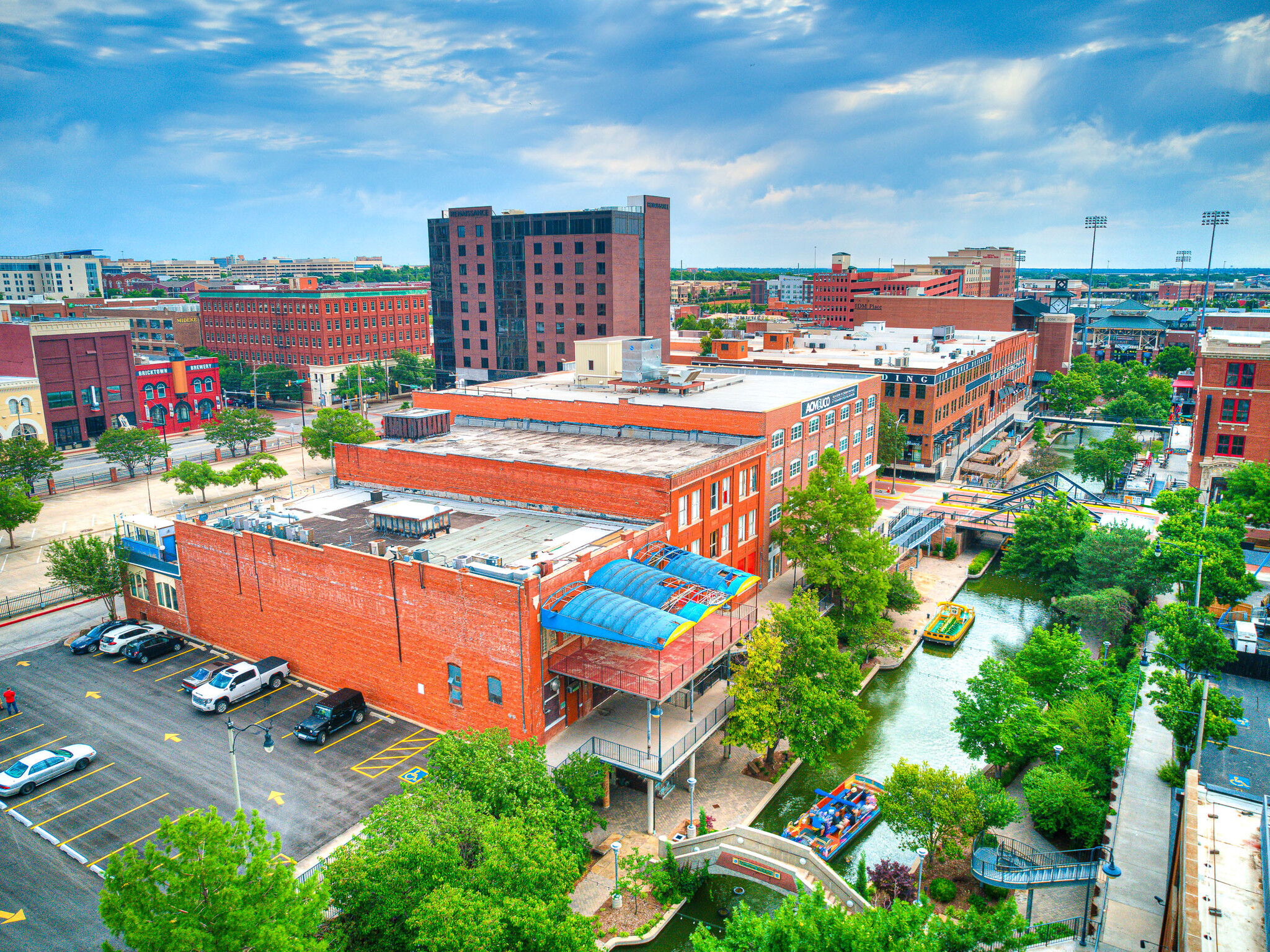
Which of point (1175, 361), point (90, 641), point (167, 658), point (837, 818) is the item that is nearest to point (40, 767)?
point (167, 658)

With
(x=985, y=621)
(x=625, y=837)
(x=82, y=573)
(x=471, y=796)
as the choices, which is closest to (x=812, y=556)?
(x=985, y=621)

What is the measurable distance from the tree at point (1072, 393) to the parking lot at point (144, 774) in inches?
4552

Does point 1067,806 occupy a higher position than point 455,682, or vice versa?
point 455,682

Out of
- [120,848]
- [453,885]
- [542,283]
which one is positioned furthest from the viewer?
[542,283]

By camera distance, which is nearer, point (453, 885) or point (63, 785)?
point (453, 885)

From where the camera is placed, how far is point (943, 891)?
29.3 m

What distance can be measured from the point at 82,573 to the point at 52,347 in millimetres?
65650

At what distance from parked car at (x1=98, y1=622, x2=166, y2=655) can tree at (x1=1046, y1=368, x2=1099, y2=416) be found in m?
121

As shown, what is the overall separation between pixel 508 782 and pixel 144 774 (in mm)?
18483

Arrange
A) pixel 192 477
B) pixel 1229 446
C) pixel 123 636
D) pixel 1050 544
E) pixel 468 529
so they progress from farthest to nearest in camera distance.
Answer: pixel 192 477
pixel 1229 446
pixel 1050 544
pixel 123 636
pixel 468 529

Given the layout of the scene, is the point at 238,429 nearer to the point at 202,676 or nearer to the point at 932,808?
the point at 202,676

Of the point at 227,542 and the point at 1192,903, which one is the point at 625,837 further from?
the point at 227,542

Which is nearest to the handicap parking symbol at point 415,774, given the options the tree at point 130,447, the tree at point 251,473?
the tree at point 251,473

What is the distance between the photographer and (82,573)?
4797 cm
